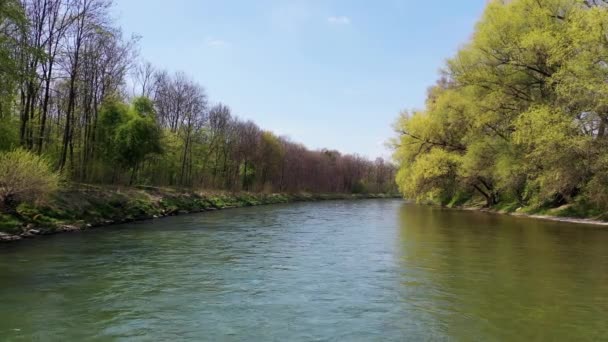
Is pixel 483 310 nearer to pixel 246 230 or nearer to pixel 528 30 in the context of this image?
pixel 246 230

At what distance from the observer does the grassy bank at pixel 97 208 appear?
21.7 meters

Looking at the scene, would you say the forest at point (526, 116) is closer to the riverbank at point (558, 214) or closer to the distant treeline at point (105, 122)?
the riverbank at point (558, 214)

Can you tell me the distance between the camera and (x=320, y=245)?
20.7 m

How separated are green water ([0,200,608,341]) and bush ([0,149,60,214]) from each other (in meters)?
2.54

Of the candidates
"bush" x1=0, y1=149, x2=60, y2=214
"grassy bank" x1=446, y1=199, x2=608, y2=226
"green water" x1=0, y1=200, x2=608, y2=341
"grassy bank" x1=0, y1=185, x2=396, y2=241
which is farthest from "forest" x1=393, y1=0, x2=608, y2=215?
"bush" x1=0, y1=149, x2=60, y2=214

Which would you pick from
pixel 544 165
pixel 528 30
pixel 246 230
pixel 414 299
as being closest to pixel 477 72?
pixel 528 30

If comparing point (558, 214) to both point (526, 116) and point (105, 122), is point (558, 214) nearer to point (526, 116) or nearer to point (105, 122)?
point (526, 116)

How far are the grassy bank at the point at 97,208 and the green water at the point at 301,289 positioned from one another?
1776mm

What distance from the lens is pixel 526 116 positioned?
2970 centimetres

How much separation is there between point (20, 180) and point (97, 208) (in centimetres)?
857

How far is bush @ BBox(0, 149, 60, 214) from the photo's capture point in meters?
20.5

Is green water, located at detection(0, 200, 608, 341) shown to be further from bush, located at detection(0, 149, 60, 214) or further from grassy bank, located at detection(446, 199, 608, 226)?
grassy bank, located at detection(446, 199, 608, 226)

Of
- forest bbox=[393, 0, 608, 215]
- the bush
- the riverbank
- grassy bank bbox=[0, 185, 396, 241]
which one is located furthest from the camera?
the riverbank

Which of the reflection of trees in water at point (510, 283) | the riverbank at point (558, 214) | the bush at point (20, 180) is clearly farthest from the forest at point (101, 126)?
the riverbank at point (558, 214)
